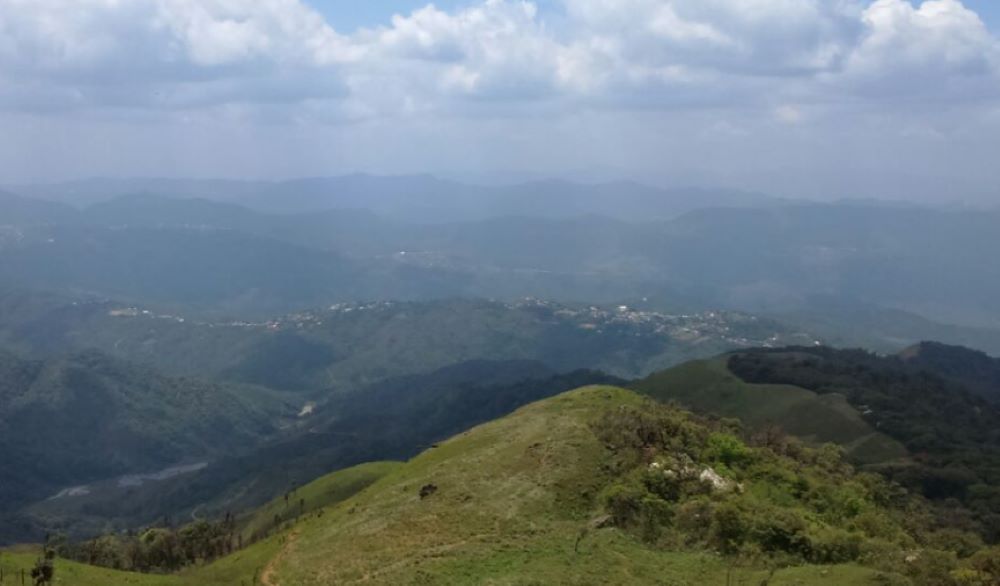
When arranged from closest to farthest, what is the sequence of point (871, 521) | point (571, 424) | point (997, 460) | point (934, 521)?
point (871, 521) → point (571, 424) → point (934, 521) → point (997, 460)

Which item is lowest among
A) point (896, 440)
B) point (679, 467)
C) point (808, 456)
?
point (896, 440)

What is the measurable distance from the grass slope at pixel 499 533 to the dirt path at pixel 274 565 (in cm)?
22

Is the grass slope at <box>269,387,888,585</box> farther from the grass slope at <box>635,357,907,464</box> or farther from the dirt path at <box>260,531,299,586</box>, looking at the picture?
the grass slope at <box>635,357,907,464</box>

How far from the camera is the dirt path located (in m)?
53.2

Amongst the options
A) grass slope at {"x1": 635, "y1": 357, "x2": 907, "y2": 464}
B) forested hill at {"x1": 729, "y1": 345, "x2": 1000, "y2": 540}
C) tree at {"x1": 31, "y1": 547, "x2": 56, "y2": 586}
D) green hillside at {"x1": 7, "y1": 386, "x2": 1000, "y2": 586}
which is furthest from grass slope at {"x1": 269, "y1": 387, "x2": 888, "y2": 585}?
grass slope at {"x1": 635, "y1": 357, "x2": 907, "y2": 464}

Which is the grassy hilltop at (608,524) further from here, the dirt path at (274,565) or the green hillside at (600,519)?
the dirt path at (274,565)

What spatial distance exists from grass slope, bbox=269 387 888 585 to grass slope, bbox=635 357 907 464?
61854 mm

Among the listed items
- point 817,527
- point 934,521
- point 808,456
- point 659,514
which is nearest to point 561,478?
point 659,514

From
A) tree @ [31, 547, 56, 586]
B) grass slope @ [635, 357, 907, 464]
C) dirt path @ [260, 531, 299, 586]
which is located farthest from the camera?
grass slope @ [635, 357, 907, 464]

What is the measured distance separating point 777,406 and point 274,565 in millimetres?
117258

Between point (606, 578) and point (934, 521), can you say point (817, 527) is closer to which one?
point (606, 578)

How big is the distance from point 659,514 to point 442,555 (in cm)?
1538

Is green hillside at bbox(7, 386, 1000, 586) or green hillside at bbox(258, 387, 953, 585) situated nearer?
green hillside at bbox(7, 386, 1000, 586)

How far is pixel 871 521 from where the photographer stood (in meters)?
60.4
